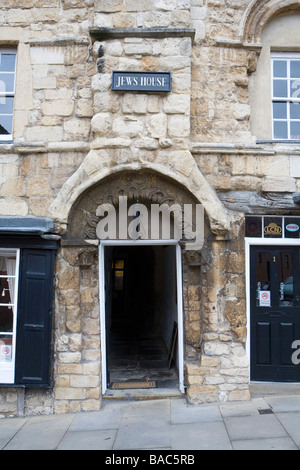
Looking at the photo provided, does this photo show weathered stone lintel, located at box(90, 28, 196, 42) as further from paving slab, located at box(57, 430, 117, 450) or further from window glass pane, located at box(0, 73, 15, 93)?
paving slab, located at box(57, 430, 117, 450)

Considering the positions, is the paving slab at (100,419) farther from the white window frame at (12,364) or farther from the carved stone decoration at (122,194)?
the carved stone decoration at (122,194)

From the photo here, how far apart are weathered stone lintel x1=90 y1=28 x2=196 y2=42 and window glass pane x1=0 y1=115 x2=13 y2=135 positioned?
1787 mm

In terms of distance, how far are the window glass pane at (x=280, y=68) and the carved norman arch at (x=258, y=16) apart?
1.58 ft

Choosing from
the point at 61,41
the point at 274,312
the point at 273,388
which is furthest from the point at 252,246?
the point at 61,41

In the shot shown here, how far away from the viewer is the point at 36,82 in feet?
16.7

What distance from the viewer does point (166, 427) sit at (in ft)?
13.0

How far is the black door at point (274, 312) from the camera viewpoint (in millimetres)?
4996

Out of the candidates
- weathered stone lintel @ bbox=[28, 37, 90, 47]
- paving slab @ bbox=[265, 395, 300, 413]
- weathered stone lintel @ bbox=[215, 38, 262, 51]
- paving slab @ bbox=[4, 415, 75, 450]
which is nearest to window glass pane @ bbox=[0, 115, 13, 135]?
weathered stone lintel @ bbox=[28, 37, 90, 47]

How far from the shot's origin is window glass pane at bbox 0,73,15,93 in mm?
5297

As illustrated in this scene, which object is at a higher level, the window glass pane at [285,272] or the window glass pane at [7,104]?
the window glass pane at [7,104]

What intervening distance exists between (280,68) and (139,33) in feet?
7.49

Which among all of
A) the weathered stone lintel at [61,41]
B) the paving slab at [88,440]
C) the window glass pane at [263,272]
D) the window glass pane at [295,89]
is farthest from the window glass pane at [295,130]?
the paving slab at [88,440]

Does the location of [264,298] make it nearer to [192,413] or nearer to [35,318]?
[192,413]
